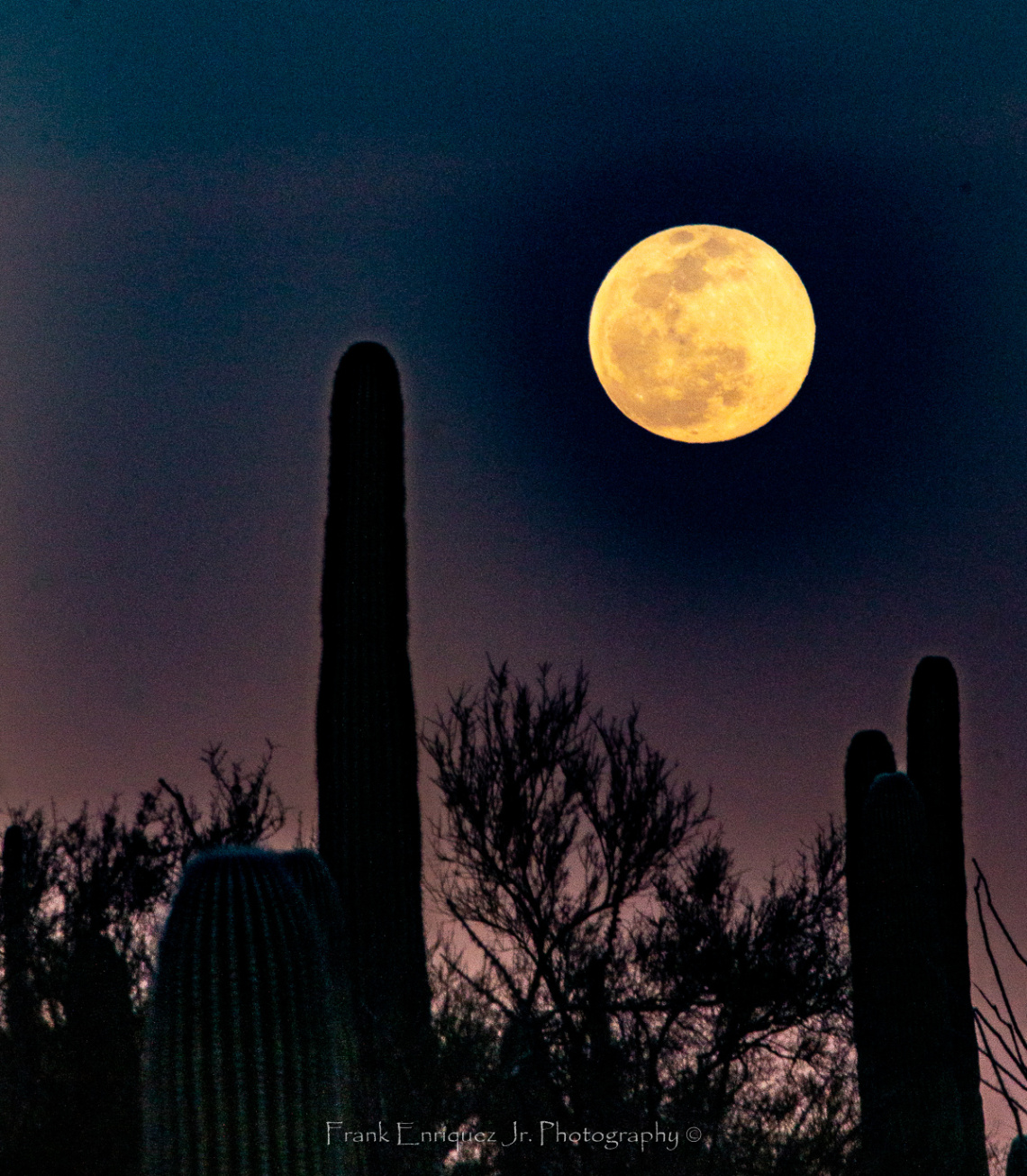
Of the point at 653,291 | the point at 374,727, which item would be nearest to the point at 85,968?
the point at 374,727

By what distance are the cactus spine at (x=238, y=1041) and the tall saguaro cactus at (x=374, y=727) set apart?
27.3ft

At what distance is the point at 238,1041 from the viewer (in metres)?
6.59

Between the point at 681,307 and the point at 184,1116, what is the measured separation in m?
11.7

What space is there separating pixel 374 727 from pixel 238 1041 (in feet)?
30.0

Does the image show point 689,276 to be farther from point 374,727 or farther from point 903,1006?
point 903,1006

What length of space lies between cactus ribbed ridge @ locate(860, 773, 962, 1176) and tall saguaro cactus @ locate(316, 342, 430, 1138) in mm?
4969

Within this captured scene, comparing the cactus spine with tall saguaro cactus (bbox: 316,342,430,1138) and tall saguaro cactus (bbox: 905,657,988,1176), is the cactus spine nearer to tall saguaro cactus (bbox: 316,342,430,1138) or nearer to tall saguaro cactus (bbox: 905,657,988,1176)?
tall saguaro cactus (bbox: 316,342,430,1138)

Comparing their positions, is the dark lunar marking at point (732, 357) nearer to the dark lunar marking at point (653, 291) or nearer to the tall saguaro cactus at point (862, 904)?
the dark lunar marking at point (653, 291)

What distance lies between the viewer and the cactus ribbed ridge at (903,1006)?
1608 centimetres

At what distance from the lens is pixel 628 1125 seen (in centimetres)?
1605

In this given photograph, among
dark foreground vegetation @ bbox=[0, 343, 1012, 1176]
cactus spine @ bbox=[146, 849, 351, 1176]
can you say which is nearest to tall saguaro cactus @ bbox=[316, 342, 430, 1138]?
dark foreground vegetation @ bbox=[0, 343, 1012, 1176]

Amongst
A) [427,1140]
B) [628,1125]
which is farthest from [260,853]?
[628,1125]

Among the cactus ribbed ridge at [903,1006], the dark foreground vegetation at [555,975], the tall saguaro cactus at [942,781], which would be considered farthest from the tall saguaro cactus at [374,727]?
the tall saguaro cactus at [942,781]

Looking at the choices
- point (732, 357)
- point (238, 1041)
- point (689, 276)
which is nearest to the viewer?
point (238, 1041)
